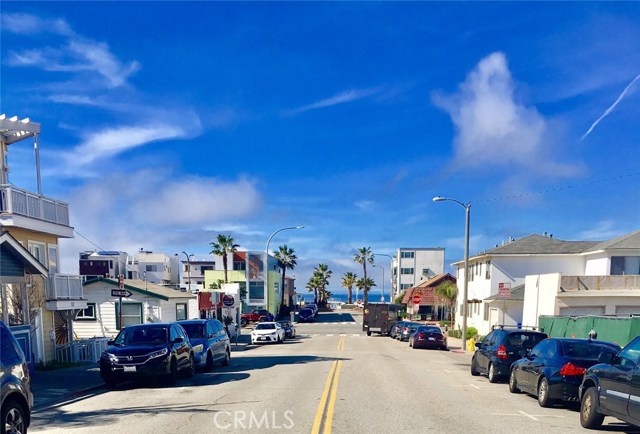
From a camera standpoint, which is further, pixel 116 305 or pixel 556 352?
pixel 116 305

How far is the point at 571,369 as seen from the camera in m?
11.4

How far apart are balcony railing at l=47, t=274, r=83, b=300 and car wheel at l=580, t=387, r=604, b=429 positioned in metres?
17.9

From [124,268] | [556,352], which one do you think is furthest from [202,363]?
[124,268]

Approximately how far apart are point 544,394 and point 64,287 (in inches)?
684

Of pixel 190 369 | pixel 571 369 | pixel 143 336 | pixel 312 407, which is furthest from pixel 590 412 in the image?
pixel 143 336

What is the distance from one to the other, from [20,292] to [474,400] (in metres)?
14.9

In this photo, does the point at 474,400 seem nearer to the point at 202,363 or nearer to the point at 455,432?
the point at 455,432

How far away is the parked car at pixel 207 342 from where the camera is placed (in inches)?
719

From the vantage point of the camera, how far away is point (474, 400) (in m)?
12.8

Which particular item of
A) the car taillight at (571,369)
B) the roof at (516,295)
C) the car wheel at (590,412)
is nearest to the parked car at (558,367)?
the car taillight at (571,369)

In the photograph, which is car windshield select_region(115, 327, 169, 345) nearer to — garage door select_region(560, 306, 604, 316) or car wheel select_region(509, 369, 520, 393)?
car wheel select_region(509, 369, 520, 393)

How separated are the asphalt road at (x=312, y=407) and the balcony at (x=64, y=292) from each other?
23.6 ft

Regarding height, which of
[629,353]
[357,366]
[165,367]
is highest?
[629,353]

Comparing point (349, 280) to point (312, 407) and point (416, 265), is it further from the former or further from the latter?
point (312, 407)
